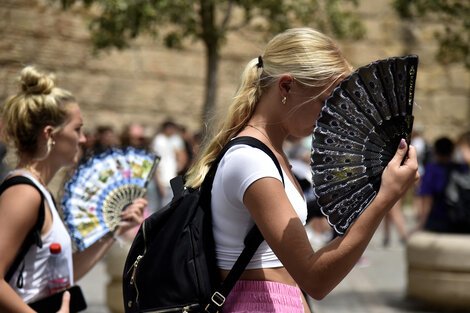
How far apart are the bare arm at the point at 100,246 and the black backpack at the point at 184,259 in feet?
3.46

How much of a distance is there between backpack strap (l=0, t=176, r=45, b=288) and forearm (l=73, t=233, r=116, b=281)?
54cm

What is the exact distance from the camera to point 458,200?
306 inches

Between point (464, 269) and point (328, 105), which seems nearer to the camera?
point (328, 105)

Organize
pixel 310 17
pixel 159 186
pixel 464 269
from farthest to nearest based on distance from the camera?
pixel 159 186, pixel 310 17, pixel 464 269

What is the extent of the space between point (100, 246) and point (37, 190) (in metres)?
0.63

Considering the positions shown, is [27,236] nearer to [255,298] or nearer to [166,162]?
[255,298]

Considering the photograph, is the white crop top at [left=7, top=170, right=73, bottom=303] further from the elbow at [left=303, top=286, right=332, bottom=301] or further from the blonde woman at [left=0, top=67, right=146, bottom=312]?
the elbow at [left=303, top=286, right=332, bottom=301]

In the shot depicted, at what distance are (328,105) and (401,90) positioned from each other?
20 cm

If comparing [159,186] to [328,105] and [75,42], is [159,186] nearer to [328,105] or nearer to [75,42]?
[75,42]

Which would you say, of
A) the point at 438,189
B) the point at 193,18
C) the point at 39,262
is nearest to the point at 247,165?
the point at 39,262

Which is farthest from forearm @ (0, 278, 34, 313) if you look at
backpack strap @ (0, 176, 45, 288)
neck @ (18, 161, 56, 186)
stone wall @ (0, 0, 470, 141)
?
stone wall @ (0, 0, 470, 141)

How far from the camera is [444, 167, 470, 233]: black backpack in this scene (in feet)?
25.3

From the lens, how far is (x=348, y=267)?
2.07 metres

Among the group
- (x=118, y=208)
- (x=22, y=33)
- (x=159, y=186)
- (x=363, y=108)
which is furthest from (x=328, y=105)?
(x=22, y=33)
